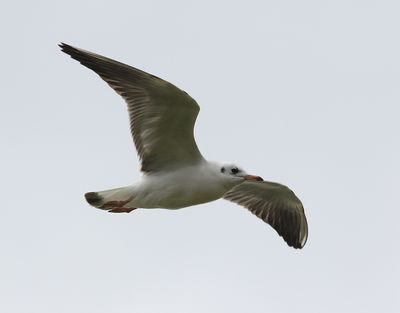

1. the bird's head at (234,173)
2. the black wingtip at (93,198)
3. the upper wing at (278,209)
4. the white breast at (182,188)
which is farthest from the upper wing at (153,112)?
the upper wing at (278,209)

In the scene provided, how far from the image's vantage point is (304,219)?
18.1 metres

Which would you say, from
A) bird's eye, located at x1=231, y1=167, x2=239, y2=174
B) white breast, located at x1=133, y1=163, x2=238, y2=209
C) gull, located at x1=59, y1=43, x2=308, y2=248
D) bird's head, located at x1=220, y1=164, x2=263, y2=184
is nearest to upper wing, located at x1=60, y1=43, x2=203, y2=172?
gull, located at x1=59, y1=43, x2=308, y2=248

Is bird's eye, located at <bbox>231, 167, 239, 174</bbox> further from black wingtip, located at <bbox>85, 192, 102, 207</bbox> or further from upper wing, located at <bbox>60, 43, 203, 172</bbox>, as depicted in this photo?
black wingtip, located at <bbox>85, 192, 102, 207</bbox>

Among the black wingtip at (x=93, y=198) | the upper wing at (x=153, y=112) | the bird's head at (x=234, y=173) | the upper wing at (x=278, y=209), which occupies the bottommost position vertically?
the upper wing at (x=278, y=209)

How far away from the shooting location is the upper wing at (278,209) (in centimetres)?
1786

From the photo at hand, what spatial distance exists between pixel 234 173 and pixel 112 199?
1.95 m

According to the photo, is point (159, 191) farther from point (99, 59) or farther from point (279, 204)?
point (279, 204)

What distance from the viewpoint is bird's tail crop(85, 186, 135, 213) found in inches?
603

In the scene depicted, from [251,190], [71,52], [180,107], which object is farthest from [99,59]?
[251,190]

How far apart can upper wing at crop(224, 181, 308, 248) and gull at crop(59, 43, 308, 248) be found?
256 centimetres

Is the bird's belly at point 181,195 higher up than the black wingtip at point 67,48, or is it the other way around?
the black wingtip at point 67,48

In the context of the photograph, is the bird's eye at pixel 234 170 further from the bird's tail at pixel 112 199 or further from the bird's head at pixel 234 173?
the bird's tail at pixel 112 199

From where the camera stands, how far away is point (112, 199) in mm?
15414

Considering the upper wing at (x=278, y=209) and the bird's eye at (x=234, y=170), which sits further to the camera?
the upper wing at (x=278, y=209)
